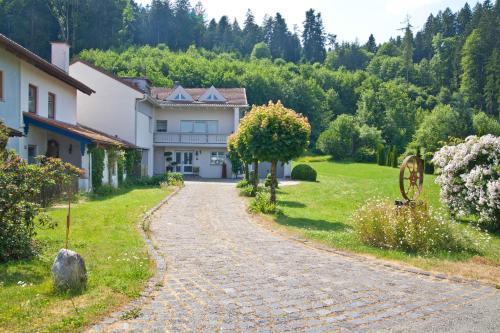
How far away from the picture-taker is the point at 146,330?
213 inches

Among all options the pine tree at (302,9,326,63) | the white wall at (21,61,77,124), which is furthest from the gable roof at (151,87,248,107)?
the pine tree at (302,9,326,63)

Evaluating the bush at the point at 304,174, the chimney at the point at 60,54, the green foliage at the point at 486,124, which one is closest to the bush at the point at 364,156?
the green foliage at the point at 486,124

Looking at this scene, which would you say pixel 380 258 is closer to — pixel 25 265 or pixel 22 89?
pixel 25 265

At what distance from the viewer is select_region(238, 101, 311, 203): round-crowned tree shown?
1655cm

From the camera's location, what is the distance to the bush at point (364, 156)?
61719 mm

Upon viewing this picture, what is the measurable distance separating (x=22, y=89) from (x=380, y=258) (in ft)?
54.6

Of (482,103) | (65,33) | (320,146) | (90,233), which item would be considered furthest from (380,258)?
(482,103)

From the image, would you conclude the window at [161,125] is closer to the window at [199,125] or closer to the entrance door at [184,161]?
the window at [199,125]

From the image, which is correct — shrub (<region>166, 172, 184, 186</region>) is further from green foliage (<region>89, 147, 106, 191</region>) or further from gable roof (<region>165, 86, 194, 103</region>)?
gable roof (<region>165, 86, 194, 103</region>)

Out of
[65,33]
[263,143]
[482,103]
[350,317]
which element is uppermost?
[65,33]

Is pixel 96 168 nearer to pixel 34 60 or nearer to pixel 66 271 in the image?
pixel 34 60

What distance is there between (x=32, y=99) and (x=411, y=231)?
703 inches

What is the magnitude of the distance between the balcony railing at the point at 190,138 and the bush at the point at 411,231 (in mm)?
28858

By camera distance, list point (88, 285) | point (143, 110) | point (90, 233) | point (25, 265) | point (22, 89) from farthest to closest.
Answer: point (143, 110)
point (22, 89)
point (90, 233)
point (25, 265)
point (88, 285)
